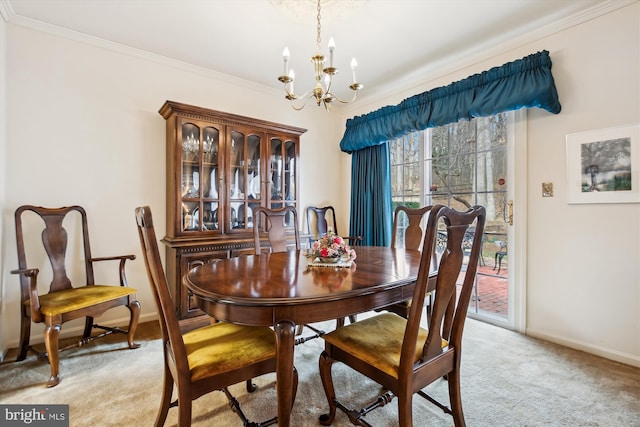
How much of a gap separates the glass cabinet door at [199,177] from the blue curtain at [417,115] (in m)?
1.82

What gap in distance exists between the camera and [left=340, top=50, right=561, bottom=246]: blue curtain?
2316mm

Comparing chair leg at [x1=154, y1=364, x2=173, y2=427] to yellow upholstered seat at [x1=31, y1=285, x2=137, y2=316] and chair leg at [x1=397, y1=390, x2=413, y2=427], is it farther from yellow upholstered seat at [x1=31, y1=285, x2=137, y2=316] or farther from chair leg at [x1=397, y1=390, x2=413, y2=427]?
yellow upholstered seat at [x1=31, y1=285, x2=137, y2=316]

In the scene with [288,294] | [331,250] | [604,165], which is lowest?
[288,294]

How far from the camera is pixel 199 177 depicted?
114 inches

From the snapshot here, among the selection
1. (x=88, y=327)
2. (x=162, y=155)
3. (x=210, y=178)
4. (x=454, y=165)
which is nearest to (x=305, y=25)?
(x=210, y=178)

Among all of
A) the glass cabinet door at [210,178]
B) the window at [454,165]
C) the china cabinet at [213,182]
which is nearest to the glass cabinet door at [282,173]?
the china cabinet at [213,182]

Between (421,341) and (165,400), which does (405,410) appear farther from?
(165,400)

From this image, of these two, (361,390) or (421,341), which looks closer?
(421,341)

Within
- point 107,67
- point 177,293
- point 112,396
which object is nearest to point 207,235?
point 177,293

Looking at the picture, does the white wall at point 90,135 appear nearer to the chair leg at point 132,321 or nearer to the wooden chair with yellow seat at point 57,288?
the wooden chair with yellow seat at point 57,288

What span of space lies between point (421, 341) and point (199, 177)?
2.44 meters

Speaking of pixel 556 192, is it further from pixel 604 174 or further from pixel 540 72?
pixel 540 72

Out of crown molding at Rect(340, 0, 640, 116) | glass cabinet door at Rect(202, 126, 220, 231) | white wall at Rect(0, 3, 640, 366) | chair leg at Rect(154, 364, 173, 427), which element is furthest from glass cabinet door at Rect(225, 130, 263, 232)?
chair leg at Rect(154, 364, 173, 427)

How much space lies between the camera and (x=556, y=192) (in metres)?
2.39
